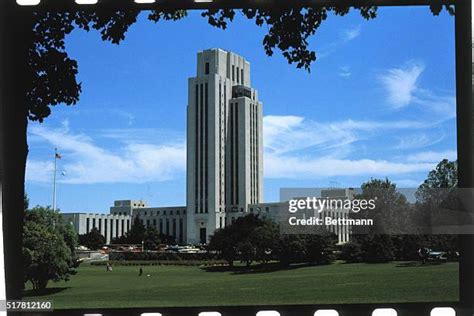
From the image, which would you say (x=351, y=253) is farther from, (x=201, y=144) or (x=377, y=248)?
(x=201, y=144)

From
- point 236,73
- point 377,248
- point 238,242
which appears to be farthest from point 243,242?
point 236,73

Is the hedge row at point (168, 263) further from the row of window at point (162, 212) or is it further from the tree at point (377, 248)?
the tree at point (377, 248)

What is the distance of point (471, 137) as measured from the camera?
13.0 ft

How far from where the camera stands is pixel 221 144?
4270mm

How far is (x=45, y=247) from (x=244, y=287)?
134 cm

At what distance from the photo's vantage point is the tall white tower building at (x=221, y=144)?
13.4 feet

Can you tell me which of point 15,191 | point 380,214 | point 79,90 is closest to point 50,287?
point 15,191

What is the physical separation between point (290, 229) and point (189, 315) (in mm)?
869

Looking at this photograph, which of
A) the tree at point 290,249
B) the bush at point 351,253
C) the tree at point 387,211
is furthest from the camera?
the bush at point 351,253

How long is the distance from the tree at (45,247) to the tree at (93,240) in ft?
0.24

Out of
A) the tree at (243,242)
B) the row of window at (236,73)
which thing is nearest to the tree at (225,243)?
the tree at (243,242)

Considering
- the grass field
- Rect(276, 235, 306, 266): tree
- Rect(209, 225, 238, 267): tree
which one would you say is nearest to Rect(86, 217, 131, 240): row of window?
the grass field

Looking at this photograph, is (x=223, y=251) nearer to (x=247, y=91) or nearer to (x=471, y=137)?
(x=247, y=91)

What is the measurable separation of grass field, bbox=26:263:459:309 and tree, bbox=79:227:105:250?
0.14 m
